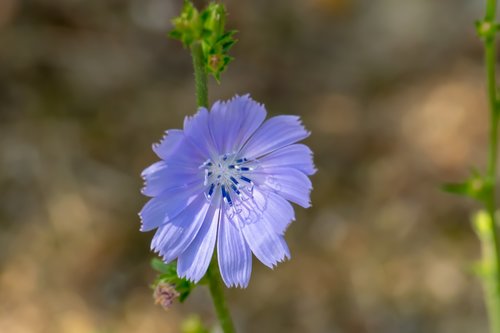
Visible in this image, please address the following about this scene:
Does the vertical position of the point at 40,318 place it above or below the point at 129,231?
below

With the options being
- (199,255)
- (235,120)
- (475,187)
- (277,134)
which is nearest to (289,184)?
(277,134)

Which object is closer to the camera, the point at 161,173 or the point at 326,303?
the point at 161,173

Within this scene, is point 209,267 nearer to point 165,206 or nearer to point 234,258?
point 234,258

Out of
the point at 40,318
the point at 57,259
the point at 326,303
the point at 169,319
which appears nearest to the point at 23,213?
the point at 57,259

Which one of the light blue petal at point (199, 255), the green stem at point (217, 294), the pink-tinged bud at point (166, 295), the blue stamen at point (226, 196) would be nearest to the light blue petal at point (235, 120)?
the blue stamen at point (226, 196)

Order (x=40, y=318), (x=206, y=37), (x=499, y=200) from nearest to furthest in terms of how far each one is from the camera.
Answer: (x=206, y=37)
(x=40, y=318)
(x=499, y=200)

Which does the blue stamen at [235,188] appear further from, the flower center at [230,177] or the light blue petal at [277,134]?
the light blue petal at [277,134]

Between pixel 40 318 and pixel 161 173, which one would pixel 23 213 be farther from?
pixel 161 173

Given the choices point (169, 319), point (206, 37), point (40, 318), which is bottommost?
point (206, 37)
